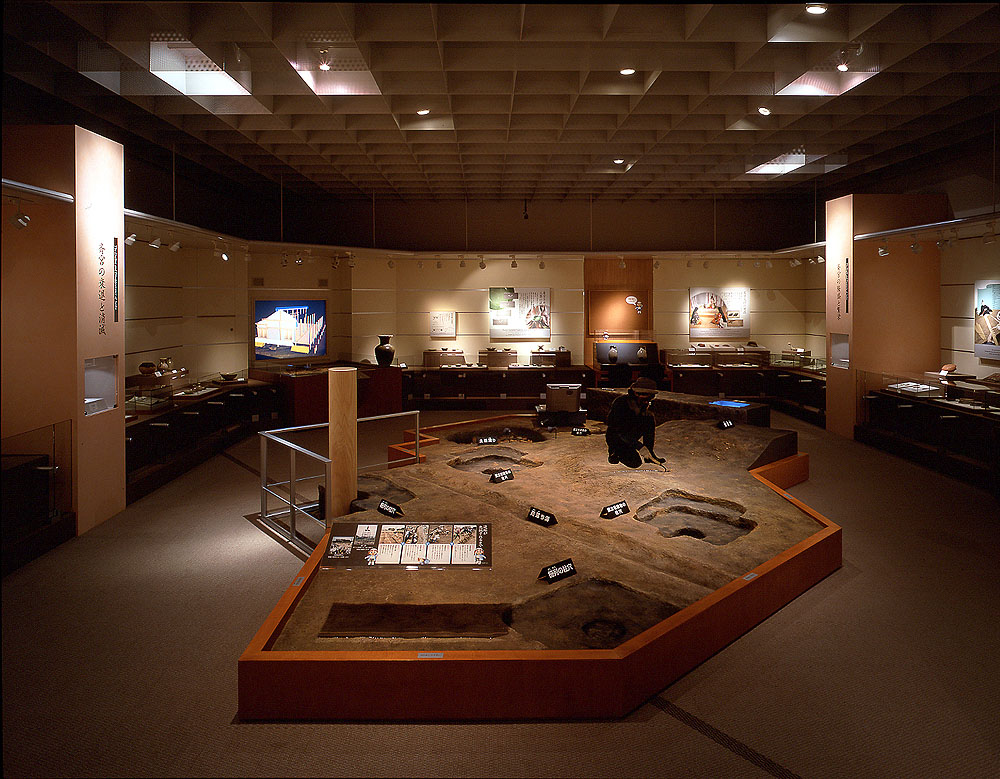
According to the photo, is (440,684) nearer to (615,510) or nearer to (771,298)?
(615,510)

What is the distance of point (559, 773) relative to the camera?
3.11m

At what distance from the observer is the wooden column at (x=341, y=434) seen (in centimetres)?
591

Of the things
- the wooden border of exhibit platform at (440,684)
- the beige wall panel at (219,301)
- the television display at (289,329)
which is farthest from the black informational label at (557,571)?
the television display at (289,329)

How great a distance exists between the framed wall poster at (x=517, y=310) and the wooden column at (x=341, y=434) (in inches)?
337

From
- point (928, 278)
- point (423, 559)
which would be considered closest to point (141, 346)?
point (423, 559)

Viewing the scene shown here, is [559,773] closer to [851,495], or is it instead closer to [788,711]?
[788,711]

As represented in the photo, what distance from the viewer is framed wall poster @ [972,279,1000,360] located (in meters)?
9.06

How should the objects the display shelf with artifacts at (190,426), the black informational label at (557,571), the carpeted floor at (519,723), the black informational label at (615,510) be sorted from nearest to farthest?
the carpeted floor at (519,723) < the black informational label at (557,571) < the black informational label at (615,510) < the display shelf with artifacts at (190,426)

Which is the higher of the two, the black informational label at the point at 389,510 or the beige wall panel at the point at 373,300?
the beige wall panel at the point at 373,300

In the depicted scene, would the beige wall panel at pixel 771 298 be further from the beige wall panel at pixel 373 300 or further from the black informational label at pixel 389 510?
the black informational label at pixel 389 510

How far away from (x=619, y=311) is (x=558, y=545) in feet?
32.8

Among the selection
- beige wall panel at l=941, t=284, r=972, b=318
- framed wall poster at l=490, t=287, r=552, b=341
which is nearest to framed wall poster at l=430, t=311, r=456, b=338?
framed wall poster at l=490, t=287, r=552, b=341

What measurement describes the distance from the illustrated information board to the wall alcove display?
9.95 meters

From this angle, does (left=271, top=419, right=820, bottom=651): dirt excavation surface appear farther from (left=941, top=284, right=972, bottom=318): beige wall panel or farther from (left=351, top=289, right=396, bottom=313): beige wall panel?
(left=351, top=289, right=396, bottom=313): beige wall panel
